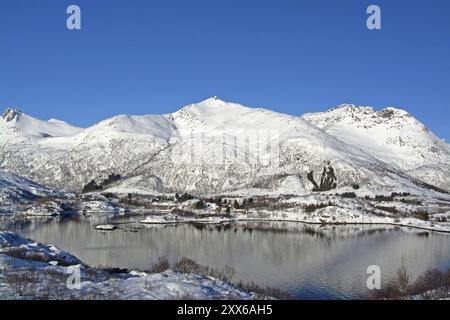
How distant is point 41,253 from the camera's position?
56.2 metres

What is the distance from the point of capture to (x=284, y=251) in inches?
4161

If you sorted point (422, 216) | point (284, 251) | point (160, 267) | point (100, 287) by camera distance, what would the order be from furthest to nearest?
point (422, 216) → point (284, 251) → point (160, 267) → point (100, 287)

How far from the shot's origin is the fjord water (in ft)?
234

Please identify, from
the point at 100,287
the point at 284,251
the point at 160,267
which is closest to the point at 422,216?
the point at 284,251

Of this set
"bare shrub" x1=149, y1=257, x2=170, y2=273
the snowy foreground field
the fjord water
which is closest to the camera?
the snowy foreground field

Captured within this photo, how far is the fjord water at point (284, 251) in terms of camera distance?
71250 mm

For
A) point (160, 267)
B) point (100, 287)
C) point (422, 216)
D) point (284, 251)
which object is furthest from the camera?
point (422, 216)

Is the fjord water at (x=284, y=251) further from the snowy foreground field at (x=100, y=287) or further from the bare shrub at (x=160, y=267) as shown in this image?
the snowy foreground field at (x=100, y=287)

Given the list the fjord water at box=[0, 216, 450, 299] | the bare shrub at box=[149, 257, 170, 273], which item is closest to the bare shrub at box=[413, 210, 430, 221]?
the fjord water at box=[0, 216, 450, 299]

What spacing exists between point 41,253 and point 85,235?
8446 cm

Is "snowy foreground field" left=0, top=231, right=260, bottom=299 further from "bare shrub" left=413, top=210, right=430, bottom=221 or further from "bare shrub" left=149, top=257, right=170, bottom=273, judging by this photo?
"bare shrub" left=413, top=210, right=430, bottom=221

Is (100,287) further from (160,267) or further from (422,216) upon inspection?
(422,216)

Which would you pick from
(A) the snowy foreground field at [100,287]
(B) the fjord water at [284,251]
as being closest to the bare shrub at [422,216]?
(B) the fjord water at [284,251]
